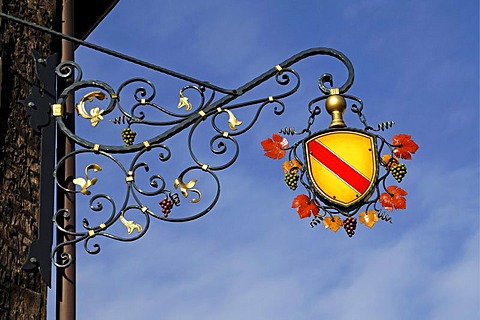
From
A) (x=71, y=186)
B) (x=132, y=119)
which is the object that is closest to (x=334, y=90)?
(x=132, y=119)

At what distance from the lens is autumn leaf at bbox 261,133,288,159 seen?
4776 mm

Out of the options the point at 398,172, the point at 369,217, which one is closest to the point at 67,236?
the point at 369,217

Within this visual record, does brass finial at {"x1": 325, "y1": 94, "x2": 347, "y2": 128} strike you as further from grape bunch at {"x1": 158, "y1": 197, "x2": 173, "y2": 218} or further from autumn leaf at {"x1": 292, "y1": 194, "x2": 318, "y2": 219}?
grape bunch at {"x1": 158, "y1": 197, "x2": 173, "y2": 218}

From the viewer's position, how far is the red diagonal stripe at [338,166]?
15.2ft

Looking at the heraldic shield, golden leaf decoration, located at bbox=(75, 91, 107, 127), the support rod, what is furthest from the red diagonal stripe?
the support rod

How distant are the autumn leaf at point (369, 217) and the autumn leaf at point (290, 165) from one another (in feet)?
1.14

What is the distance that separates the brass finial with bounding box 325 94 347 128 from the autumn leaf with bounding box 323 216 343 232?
0.44 meters

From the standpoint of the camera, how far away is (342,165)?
467cm

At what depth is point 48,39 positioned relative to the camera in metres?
5.66

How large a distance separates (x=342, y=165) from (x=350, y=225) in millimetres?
271

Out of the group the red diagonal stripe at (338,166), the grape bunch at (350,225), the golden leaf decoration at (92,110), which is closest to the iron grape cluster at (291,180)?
the red diagonal stripe at (338,166)

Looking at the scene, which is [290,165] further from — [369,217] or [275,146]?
[369,217]

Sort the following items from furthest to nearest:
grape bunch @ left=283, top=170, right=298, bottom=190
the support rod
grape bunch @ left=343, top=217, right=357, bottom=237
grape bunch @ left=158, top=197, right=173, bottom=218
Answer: the support rod → grape bunch @ left=158, top=197, right=173, bottom=218 → grape bunch @ left=283, top=170, right=298, bottom=190 → grape bunch @ left=343, top=217, right=357, bottom=237

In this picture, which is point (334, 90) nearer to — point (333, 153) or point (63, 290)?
point (333, 153)
